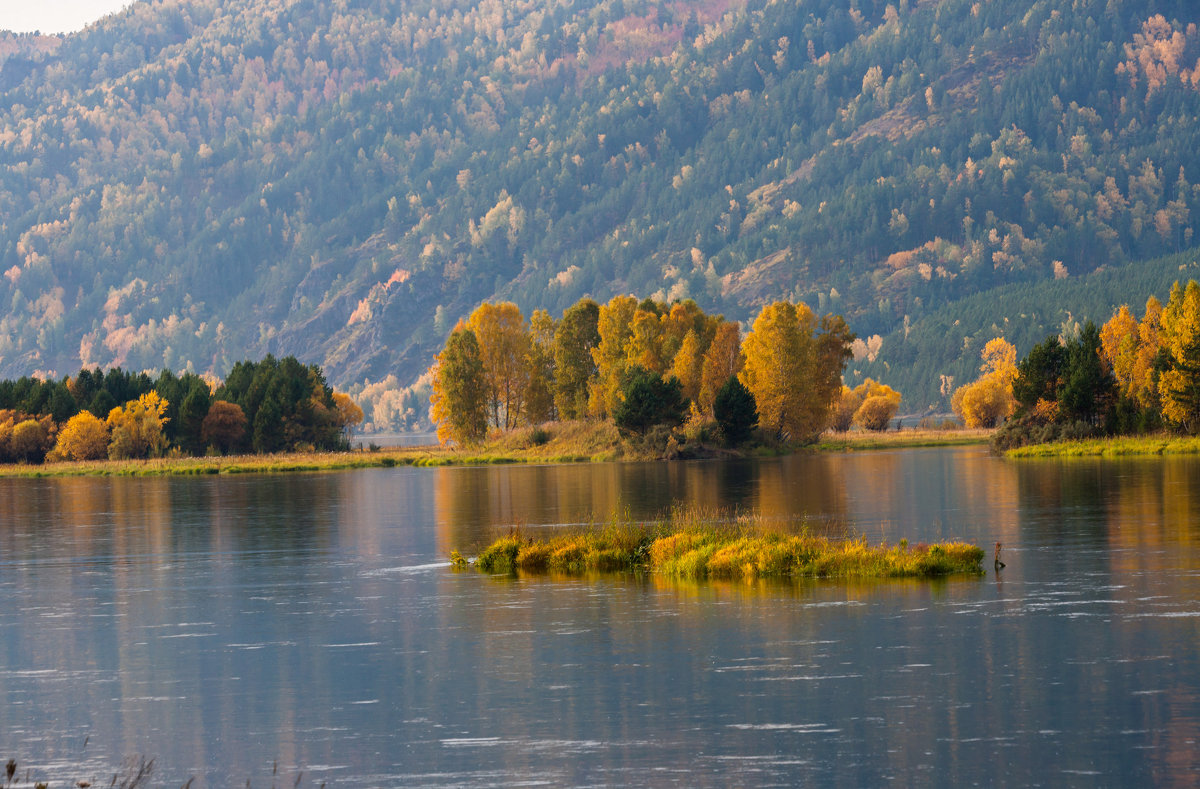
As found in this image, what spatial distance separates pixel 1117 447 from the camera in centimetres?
11356

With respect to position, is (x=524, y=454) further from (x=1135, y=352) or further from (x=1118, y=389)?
(x=1135, y=352)

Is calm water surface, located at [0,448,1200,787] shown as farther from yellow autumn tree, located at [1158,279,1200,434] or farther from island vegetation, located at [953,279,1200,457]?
island vegetation, located at [953,279,1200,457]

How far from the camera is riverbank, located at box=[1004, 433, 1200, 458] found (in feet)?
358

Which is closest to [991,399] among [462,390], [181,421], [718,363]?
[718,363]

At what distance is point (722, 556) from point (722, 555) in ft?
0.14

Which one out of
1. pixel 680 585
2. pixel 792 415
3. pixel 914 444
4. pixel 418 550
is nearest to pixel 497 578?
pixel 680 585

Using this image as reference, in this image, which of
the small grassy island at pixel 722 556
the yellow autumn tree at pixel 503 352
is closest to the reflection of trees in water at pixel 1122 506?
the small grassy island at pixel 722 556

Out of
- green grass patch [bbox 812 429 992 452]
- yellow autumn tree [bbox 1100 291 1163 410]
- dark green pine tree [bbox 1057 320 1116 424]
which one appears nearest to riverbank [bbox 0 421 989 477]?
green grass patch [bbox 812 429 992 452]

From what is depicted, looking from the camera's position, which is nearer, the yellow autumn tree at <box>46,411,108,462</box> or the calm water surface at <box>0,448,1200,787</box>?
the calm water surface at <box>0,448,1200,787</box>

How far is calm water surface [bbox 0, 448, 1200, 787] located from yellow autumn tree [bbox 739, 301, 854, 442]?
7858cm

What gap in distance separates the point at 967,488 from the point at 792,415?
62966 mm

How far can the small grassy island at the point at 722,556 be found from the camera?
142 ft

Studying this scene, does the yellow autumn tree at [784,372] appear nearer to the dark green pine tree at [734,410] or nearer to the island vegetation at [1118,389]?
the dark green pine tree at [734,410]

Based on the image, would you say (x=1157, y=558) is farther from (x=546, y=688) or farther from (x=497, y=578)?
(x=546, y=688)
